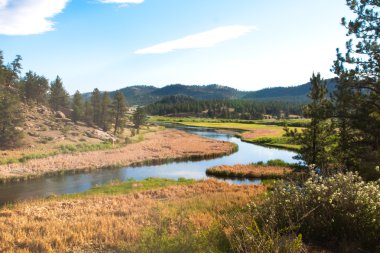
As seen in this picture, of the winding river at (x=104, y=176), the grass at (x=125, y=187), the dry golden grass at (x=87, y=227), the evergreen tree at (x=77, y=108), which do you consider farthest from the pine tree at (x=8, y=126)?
the dry golden grass at (x=87, y=227)

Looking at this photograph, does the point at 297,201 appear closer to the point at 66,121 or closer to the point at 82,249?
the point at 82,249

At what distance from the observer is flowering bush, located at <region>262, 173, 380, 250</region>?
9.02m

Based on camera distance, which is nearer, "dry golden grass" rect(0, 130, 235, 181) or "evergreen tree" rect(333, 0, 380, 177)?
"evergreen tree" rect(333, 0, 380, 177)

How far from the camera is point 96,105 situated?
92.9m

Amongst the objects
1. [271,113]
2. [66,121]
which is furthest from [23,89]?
[271,113]

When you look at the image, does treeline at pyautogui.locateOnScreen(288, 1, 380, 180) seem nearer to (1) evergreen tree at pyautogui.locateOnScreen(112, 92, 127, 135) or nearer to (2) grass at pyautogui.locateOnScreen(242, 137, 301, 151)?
(2) grass at pyautogui.locateOnScreen(242, 137, 301, 151)

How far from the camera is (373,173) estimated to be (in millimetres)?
14664

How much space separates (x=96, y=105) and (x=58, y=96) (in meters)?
16.3

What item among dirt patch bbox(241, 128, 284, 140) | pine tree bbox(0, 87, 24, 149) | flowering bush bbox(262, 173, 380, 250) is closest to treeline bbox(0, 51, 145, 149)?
pine tree bbox(0, 87, 24, 149)

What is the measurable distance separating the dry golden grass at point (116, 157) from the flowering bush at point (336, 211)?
116 ft

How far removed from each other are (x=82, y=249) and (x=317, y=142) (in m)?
24.6

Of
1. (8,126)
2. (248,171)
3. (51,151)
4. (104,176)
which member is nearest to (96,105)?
(8,126)

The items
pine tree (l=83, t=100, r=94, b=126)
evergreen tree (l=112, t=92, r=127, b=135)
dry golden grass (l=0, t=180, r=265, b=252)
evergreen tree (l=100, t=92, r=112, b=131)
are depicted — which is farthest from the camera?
pine tree (l=83, t=100, r=94, b=126)

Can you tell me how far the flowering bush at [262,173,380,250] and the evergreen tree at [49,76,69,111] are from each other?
10079 centimetres
